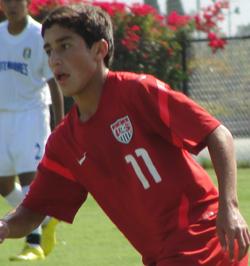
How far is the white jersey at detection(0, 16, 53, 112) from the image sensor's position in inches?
371

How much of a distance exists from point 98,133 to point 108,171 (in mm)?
166

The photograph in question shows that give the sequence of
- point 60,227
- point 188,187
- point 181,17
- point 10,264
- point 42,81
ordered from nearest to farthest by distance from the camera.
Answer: point 188,187 → point 10,264 → point 42,81 → point 60,227 → point 181,17

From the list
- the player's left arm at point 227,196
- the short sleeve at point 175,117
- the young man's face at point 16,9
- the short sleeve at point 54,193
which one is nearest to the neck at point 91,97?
the short sleeve at point 175,117

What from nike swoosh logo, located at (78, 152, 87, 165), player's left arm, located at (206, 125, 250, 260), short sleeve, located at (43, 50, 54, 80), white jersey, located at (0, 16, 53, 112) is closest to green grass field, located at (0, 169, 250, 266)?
white jersey, located at (0, 16, 53, 112)

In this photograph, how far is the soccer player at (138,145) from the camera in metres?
4.82

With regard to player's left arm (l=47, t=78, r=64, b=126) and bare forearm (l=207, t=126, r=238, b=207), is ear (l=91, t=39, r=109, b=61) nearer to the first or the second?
bare forearm (l=207, t=126, r=238, b=207)

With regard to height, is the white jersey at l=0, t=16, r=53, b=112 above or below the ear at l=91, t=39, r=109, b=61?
below

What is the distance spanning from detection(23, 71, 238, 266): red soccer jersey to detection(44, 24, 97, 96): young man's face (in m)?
0.11

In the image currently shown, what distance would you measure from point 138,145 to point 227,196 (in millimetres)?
506

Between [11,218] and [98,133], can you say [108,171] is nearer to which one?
[98,133]

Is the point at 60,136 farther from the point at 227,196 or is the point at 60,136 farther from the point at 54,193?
the point at 227,196

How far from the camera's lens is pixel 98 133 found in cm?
498

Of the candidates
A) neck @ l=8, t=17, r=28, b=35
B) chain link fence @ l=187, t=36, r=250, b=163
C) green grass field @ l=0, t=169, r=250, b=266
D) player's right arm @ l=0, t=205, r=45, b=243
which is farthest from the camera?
chain link fence @ l=187, t=36, r=250, b=163

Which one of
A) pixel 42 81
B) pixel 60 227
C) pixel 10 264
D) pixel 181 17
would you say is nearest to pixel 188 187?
pixel 10 264
